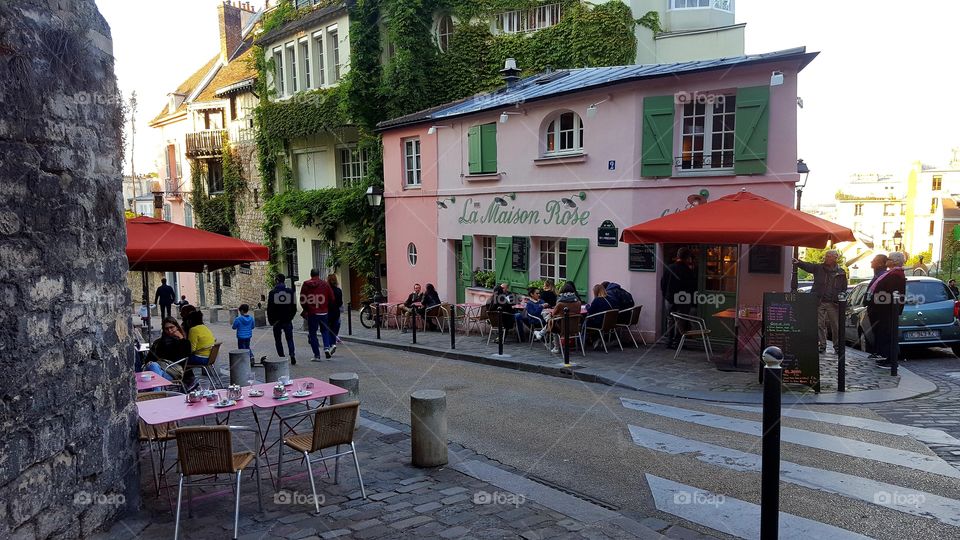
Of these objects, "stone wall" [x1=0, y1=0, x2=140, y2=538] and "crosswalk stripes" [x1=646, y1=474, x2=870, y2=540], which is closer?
"stone wall" [x1=0, y1=0, x2=140, y2=538]

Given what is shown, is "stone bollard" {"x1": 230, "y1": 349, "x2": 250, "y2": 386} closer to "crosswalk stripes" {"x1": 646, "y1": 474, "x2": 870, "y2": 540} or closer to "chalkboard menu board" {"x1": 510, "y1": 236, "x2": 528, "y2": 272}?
"crosswalk stripes" {"x1": 646, "y1": 474, "x2": 870, "y2": 540}

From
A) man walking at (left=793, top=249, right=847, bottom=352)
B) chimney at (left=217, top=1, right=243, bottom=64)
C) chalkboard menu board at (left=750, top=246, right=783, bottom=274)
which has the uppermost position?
chimney at (left=217, top=1, right=243, bottom=64)

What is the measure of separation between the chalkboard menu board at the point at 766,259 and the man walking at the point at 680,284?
1061 mm

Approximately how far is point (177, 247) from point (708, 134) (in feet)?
30.4

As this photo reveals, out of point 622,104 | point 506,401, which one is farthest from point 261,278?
point 506,401

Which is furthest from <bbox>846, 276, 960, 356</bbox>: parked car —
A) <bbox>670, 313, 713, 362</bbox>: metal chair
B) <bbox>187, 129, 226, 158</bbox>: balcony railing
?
<bbox>187, 129, 226, 158</bbox>: balcony railing

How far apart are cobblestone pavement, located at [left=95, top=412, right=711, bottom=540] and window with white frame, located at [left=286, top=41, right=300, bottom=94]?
21363 millimetres

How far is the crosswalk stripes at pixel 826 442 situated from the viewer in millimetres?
5875

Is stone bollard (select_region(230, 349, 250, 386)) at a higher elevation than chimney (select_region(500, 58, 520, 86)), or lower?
lower

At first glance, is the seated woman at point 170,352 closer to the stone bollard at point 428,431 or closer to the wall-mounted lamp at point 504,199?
the stone bollard at point 428,431

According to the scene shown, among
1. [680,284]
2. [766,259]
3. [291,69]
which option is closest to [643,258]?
[680,284]

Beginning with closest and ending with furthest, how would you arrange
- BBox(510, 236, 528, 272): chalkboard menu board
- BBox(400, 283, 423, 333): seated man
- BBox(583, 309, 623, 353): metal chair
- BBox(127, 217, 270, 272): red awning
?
BBox(127, 217, 270, 272): red awning
BBox(583, 309, 623, 353): metal chair
BBox(510, 236, 528, 272): chalkboard menu board
BBox(400, 283, 423, 333): seated man

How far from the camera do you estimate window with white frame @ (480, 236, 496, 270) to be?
1641cm

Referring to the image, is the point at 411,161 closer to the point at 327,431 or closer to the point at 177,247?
the point at 177,247
